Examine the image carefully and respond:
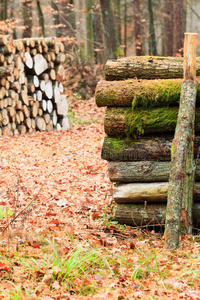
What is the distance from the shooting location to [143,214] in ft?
15.3

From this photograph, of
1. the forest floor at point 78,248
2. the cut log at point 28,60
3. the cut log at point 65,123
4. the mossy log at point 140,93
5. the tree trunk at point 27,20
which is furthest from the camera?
the tree trunk at point 27,20

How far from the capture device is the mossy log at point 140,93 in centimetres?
442

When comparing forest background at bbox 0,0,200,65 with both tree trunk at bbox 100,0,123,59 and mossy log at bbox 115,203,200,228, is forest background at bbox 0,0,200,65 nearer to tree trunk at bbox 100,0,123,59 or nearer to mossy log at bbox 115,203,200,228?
tree trunk at bbox 100,0,123,59

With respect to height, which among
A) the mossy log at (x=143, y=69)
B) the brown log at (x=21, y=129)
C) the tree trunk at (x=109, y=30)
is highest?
the tree trunk at (x=109, y=30)

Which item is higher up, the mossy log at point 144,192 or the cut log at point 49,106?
the cut log at point 49,106

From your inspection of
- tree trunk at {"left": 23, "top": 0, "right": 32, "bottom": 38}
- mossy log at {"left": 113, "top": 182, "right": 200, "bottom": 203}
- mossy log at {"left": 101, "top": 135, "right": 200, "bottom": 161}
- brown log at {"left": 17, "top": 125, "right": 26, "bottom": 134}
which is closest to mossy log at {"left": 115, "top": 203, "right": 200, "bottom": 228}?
mossy log at {"left": 113, "top": 182, "right": 200, "bottom": 203}

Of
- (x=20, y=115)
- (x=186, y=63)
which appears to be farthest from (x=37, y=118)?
(x=186, y=63)

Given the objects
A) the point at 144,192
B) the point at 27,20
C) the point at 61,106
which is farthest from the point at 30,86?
the point at 27,20

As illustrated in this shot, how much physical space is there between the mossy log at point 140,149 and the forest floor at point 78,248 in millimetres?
938

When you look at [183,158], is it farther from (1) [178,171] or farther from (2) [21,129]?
(2) [21,129]

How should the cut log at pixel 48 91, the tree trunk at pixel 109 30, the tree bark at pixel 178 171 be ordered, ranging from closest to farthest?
the tree bark at pixel 178 171 → the cut log at pixel 48 91 → the tree trunk at pixel 109 30

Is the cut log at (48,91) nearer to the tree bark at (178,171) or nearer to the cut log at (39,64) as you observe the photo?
the cut log at (39,64)

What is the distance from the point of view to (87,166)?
6906 mm

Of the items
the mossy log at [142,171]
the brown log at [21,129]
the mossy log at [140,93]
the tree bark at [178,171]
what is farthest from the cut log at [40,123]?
the tree bark at [178,171]
